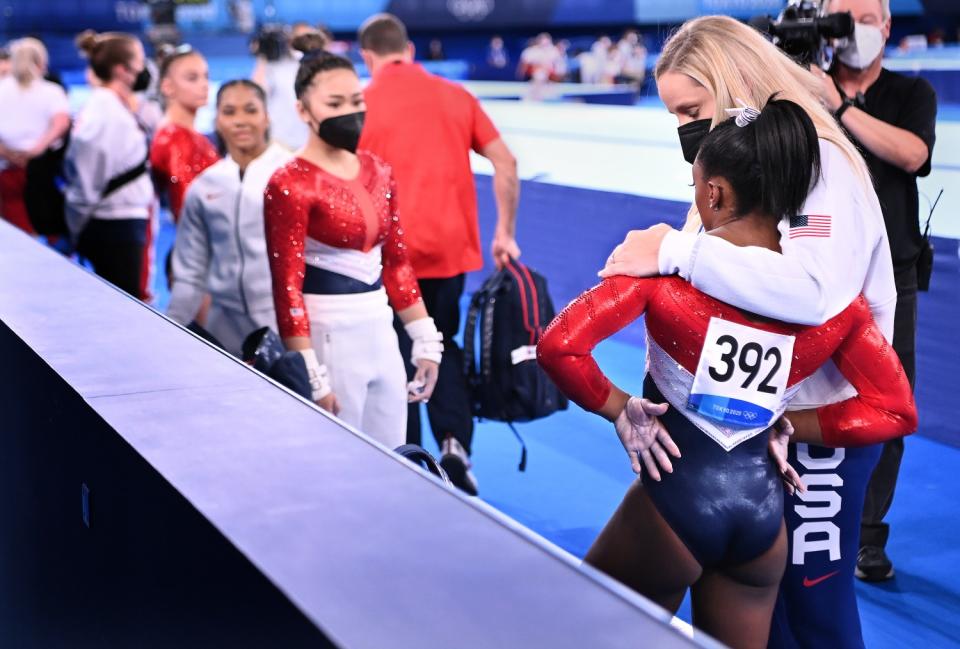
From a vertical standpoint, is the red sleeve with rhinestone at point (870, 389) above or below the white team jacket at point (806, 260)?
below

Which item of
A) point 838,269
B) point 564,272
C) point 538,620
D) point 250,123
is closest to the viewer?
point 538,620

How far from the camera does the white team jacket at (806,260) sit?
1.75 meters

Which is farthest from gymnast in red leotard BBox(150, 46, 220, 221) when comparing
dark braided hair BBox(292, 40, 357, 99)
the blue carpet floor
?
dark braided hair BBox(292, 40, 357, 99)

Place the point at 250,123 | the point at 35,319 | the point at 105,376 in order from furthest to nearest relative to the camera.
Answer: the point at 250,123
the point at 35,319
the point at 105,376

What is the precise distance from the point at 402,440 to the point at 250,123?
49.0 inches

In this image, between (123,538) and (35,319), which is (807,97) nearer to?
(123,538)

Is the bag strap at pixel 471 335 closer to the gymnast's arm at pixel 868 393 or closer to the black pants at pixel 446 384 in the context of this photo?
the black pants at pixel 446 384

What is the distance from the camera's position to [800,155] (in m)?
1.80

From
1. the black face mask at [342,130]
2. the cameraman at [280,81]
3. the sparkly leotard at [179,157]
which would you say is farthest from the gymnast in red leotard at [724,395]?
the cameraman at [280,81]

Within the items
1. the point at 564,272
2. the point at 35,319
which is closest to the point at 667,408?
the point at 35,319

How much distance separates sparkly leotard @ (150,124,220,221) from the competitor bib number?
321 cm

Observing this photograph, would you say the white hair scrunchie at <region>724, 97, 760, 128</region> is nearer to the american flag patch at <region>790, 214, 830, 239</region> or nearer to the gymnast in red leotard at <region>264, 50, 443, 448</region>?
the american flag patch at <region>790, 214, 830, 239</region>

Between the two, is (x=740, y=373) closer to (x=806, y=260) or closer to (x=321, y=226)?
(x=806, y=260)

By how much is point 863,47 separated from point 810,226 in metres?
1.44
